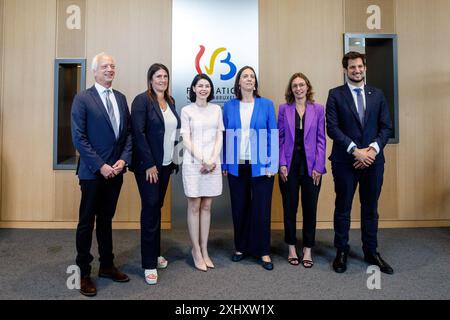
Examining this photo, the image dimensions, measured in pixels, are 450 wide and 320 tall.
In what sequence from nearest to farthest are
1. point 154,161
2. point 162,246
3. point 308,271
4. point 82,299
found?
1. point 82,299
2. point 154,161
3. point 308,271
4. point 162,246

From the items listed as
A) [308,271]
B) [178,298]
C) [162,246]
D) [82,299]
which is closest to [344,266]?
[308,271]

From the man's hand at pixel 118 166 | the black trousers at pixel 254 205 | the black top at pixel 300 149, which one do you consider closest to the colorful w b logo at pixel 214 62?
the black top at pixel 300 149

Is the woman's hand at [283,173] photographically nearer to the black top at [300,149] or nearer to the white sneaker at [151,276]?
the black top at [300,149]

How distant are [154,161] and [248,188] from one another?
90cm

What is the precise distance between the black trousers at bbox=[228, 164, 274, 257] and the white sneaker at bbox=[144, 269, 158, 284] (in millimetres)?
830

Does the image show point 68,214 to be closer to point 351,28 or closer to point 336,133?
point 336,133

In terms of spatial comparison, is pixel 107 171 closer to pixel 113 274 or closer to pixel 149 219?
pixel 149 219

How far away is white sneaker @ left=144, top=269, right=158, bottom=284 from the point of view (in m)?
2.63

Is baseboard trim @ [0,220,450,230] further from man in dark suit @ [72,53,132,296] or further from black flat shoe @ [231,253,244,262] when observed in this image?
man in dark suit @ [72,53,132,296]

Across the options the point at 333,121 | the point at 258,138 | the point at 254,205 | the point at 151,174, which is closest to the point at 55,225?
the point at 151,174

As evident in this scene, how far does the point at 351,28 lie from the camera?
14.0 feet

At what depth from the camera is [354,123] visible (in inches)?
113

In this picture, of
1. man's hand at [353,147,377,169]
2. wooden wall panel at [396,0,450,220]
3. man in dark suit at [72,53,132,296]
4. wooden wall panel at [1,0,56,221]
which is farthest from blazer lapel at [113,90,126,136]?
wooden wall panel at [396,0,450,220]

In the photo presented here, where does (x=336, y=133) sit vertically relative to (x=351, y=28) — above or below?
below
